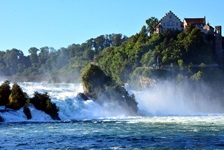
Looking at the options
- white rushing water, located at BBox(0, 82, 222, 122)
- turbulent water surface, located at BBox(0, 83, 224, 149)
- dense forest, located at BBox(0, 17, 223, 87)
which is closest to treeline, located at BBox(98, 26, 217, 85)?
dense forest, located at BBox(0, 17, 223, 87)

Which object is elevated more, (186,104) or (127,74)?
(127,74)

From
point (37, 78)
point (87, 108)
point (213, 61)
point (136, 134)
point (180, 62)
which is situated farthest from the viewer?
point (37, 78)

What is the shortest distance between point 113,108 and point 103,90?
447 cm

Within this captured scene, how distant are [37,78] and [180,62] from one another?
221ft

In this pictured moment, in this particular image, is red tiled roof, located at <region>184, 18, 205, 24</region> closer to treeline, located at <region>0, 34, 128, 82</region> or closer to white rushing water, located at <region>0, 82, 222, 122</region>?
white rushing water, located at <region>0, 82, 222, 122</region>

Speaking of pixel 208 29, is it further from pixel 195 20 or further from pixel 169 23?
pixel 169 23

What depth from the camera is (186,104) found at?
311 feet

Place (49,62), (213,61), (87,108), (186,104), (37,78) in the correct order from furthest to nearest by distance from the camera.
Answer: (49,62)
(37,78)
(213,61)
(186,104)
(87,108)

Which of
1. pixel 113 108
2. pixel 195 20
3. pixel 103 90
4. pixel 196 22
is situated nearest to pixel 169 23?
pixel 196 22

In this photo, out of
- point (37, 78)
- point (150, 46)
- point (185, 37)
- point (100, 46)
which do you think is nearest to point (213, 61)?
point (185, 37)

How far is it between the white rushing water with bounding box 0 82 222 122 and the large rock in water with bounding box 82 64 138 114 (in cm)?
169

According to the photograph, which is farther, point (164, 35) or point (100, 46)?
point (100, 46)

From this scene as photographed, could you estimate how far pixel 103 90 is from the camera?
7644 centimetres

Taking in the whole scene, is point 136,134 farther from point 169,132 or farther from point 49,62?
point 49,62
